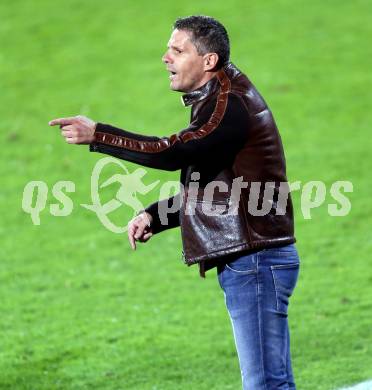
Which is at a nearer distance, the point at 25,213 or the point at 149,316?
the point at 149,316

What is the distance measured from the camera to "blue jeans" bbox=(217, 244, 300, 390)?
5434 mm

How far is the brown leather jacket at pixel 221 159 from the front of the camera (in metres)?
5.28

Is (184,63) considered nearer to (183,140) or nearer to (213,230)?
(183,140)

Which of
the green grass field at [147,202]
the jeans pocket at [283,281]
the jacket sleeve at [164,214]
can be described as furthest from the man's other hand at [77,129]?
the green grass field at [147,202]

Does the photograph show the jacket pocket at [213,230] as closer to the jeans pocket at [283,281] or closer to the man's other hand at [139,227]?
the jeans pocket at [283,281]

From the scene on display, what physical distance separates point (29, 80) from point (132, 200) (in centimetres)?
582

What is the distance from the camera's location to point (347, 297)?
10.6 metres

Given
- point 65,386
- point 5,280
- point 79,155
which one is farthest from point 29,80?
point 65,386

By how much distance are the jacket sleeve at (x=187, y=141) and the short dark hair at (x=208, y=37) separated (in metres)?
0.29

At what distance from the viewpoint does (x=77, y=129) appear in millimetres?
5176

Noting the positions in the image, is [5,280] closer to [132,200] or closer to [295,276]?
[132,200]

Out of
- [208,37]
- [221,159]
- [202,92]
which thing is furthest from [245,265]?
[208,37]

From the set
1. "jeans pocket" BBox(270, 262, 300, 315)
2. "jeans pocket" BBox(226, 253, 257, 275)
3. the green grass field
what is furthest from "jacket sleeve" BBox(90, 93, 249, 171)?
the green grass field

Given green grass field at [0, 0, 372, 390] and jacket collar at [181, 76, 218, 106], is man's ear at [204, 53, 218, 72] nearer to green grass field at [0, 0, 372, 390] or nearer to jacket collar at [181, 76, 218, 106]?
jacket collar at [181, 76, 218, 106]
